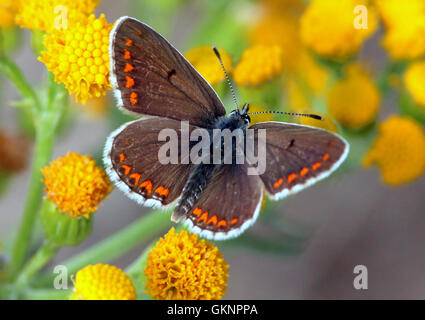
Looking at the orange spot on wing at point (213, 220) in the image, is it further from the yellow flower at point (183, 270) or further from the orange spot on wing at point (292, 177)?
the orange spot on wing at point (292, 177)

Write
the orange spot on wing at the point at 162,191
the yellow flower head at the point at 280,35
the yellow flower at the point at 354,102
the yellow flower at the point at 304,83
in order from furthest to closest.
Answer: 1. the yellow flower head at the point at 280,35
2. the yellow flower at the point at 304,83
3. the yellow flower at the point at 354,102
4. the orange spot on wing at the point at 162,191

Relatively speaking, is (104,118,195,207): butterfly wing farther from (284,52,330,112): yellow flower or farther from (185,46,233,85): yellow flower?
(284,52,330,112): yellow flower

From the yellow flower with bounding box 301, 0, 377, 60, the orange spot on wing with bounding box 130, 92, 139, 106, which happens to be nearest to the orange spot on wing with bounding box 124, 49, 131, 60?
the orange spot on wing with bounding box 130, 92, 139, 106

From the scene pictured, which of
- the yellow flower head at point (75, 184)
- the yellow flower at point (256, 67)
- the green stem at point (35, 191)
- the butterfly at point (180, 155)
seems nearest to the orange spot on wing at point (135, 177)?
the butterfly at point (180, 155)

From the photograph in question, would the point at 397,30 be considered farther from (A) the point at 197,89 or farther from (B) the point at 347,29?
(A) the point at 197,89

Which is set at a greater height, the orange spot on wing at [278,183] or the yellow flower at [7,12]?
the yellow flower at [7,12]

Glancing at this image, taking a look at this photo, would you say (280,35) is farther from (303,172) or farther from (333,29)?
(303,172)
